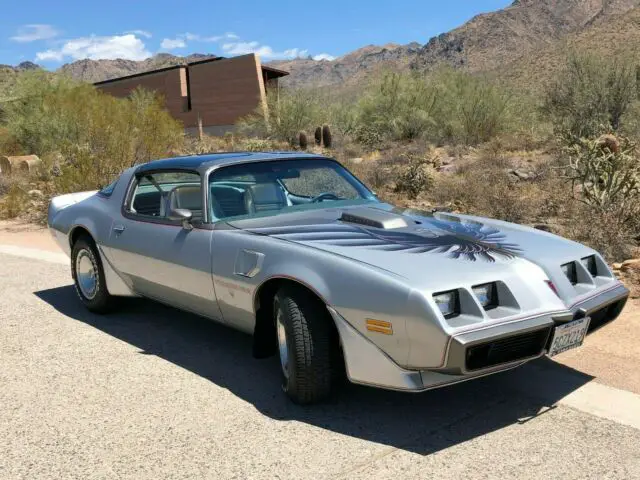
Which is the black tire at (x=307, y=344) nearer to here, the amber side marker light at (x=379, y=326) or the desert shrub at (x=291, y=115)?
the amber side marker light at (x=379, y=326)

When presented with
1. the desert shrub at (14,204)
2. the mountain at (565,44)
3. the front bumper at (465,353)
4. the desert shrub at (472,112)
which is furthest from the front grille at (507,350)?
the mountain at (565,44)

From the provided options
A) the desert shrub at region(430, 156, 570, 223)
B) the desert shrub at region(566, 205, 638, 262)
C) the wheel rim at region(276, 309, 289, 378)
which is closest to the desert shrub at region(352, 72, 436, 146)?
the desert shrub at region(430, 156, 570, 223)

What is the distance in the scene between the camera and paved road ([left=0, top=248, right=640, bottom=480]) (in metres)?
3.26

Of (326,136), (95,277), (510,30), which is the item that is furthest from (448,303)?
(510,30)

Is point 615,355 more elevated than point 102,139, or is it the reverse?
point 102,139

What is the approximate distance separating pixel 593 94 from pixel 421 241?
19713 mm

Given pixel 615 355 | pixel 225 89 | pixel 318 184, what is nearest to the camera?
pixel 615 355

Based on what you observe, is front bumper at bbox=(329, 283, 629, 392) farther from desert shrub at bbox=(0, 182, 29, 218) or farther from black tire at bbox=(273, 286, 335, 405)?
desert shrub at bbox=(0, 182, 29, 218)

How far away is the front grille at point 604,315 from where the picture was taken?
3859 millimetres

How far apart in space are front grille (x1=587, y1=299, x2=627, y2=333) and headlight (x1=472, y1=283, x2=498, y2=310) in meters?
0.69

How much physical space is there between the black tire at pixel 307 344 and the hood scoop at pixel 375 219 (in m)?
0.72

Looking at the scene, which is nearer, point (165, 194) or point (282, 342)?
point (282, 342)

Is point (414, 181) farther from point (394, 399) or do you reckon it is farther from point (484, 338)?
point (484, 338)

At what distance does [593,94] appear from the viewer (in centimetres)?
2122
